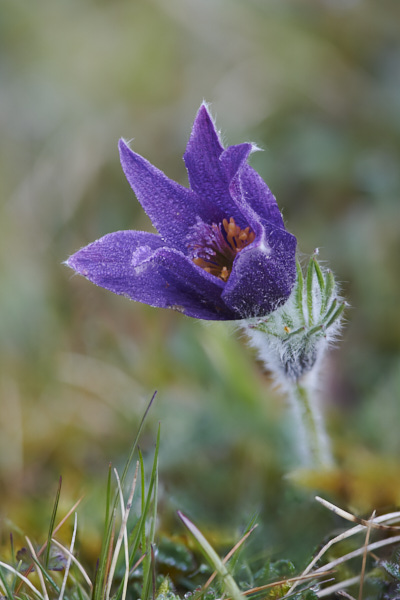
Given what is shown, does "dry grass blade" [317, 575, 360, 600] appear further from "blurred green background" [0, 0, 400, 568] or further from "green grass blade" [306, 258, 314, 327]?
"green grass blade" [306, 258, 314, 327]

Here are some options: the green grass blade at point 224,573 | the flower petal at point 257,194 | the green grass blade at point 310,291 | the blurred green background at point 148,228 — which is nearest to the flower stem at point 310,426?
the blurred green background at point 148,228

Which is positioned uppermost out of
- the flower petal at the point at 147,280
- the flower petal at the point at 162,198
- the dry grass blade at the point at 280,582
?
the flower petal at the point at 162,198

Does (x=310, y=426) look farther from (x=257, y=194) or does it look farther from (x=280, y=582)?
(x=257, y=194)

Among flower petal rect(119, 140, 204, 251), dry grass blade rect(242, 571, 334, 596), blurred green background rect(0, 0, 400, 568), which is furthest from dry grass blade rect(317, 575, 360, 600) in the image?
flower petal rect(119, 140, 204, 251)

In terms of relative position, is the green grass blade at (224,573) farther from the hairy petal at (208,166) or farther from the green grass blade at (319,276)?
the hairy petal at (208,166)

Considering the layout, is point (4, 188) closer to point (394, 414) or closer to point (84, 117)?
point (84, 117)

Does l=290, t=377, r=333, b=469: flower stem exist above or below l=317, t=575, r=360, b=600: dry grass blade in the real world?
above
